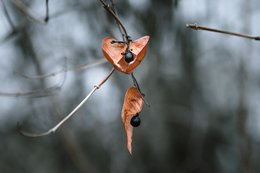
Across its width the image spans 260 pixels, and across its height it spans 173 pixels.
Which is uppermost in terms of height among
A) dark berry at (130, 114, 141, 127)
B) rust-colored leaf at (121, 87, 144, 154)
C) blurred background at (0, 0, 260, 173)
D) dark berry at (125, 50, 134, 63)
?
dark berry at (125, 50, 134, 63)

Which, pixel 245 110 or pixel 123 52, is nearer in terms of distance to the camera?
pixel 123 52

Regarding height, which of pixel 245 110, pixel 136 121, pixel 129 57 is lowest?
pixel 245 110

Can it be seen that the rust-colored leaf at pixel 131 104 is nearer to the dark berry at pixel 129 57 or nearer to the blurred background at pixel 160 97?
the dark berry at pixel 129 57

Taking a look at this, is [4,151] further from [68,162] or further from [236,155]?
[236,155]

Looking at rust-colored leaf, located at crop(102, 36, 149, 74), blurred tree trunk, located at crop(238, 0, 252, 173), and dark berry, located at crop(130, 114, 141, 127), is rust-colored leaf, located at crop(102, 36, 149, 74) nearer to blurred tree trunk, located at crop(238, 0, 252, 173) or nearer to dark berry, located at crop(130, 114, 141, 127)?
dark berry, located at crop(130, 114, 141, 127)

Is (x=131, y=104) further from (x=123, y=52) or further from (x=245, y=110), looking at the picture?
(x=245, y=110)

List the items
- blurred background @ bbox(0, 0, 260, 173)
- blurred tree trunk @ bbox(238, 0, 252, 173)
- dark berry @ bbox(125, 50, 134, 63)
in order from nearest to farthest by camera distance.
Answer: dark berry @ bbox(125, 50, 134, 63) < blurred tree trunk @ bbox(238, 0, 252, 173) < blurred background @ bbox(0, 0, 260, 173)

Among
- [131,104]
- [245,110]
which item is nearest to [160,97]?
[245,110]

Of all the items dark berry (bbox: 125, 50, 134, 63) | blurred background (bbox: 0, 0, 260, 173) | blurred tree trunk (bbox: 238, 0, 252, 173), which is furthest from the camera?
blurred background (bbox: 0, 0, 260, 173)

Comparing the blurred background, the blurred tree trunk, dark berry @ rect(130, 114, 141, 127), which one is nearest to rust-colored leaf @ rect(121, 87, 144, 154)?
dark berry @ rect(130, 114, 141, 127)
